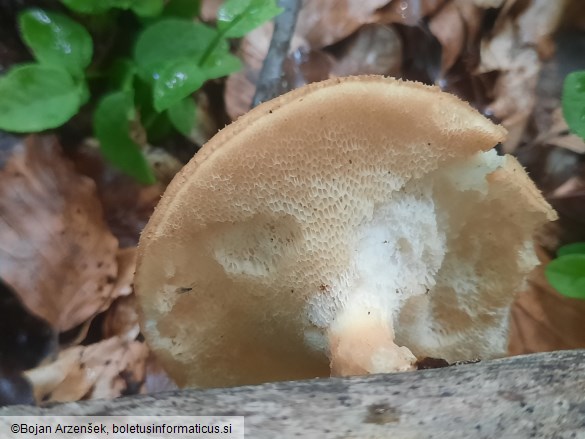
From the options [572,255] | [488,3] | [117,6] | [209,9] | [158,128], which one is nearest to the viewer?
[572,255]

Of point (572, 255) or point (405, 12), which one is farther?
point (405, 12)

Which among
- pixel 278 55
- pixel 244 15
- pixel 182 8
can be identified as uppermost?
pixel 244 15

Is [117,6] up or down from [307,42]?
up

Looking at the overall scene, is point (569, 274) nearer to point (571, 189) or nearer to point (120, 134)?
point (571, 189)

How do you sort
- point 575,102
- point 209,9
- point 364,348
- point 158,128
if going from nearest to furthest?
point 364,348
point 575,102
point 158,128
point 209,9

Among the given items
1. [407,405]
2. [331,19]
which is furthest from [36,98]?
[407,405]

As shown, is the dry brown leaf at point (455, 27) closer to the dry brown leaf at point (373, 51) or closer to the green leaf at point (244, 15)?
the dry brown leaf at point (373, 51)

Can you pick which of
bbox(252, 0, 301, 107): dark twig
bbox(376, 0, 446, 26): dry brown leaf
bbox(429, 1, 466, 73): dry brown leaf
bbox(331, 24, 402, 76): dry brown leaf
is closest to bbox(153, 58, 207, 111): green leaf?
bbox(252, 0, 301, 107): dark twig

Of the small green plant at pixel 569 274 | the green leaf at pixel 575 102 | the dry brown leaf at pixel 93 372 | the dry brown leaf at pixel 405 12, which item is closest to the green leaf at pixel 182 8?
the dry brown leaf at pixel 405 12
